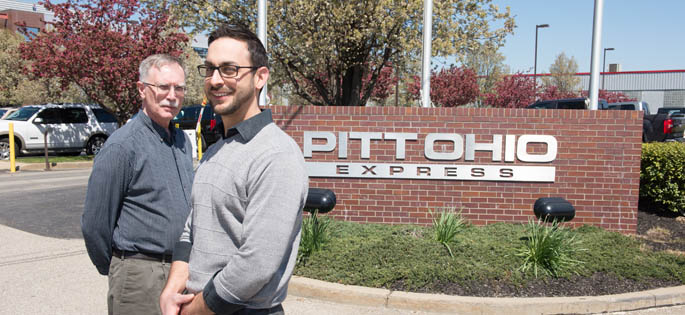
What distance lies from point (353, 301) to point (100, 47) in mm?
15387

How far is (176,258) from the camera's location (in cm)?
205

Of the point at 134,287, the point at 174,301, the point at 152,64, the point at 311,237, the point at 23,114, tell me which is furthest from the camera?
the point at 23,114

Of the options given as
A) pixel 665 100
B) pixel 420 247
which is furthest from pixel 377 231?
pixel 665 100

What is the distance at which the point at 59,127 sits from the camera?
18.2 metres

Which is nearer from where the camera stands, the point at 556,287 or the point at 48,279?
the point at 556,287

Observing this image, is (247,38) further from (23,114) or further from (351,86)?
(23,114)

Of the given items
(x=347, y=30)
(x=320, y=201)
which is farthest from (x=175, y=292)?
(x=347, y=30)

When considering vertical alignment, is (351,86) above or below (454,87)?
below

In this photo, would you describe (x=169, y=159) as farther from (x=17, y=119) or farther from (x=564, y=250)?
(x=17, y=119)

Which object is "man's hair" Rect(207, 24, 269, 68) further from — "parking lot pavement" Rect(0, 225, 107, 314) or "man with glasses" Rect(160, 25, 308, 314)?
"parking lot pavement" Rect(0, 225, 107, 314)

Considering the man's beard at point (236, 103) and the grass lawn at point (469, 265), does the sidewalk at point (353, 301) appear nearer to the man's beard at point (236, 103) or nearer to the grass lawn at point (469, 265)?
the grass lawn at point (469, 265)

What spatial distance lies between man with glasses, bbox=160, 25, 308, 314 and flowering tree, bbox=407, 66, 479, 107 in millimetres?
34057

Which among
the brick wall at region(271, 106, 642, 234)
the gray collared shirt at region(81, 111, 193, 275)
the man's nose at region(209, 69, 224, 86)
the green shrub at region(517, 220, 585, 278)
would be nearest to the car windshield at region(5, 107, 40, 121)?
the brick wall at region(271, 106, 642, 234)

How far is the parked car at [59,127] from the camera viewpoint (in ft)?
58.1
